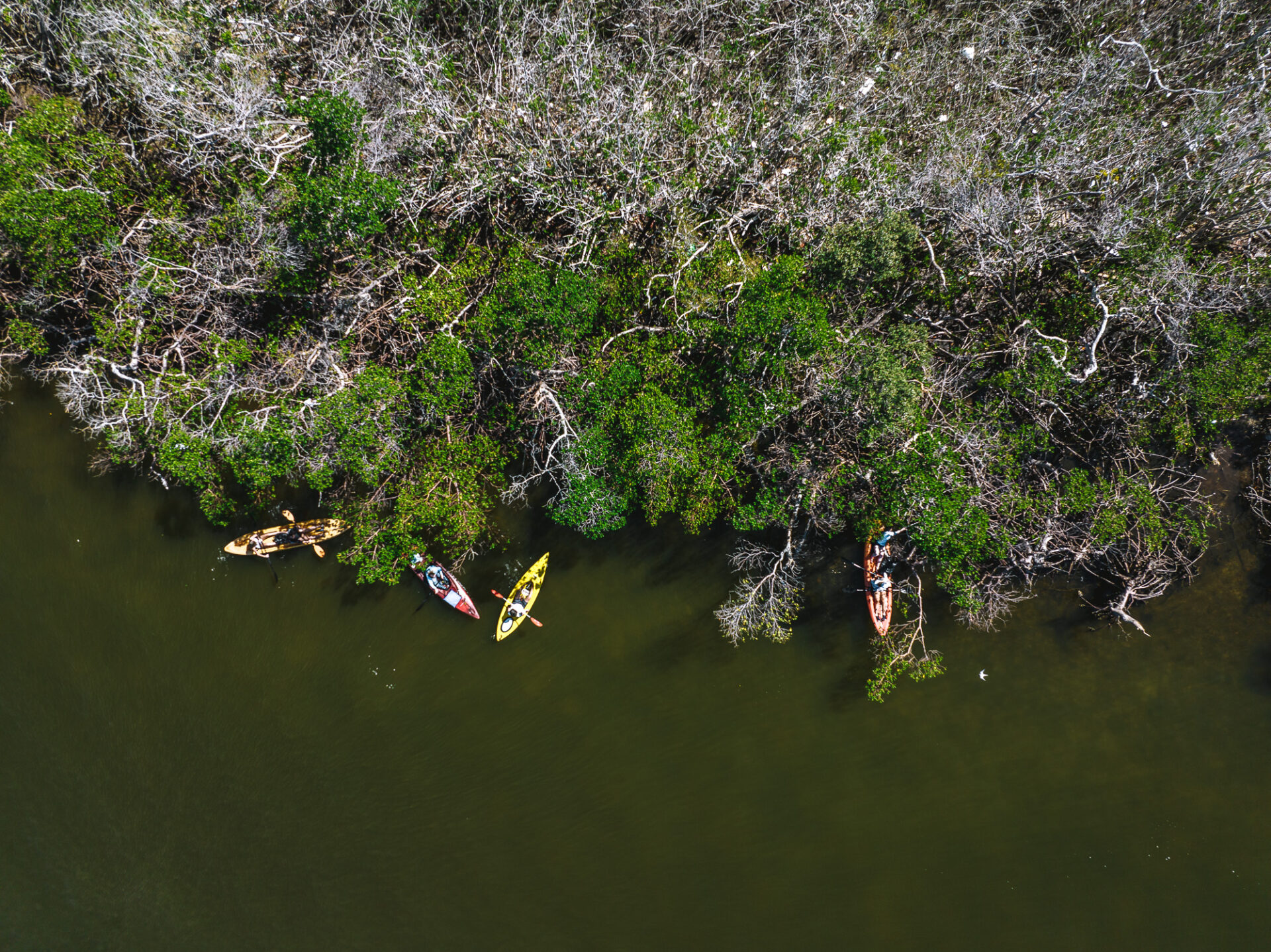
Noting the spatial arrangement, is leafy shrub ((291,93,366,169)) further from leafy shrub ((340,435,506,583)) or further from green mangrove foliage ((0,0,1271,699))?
leafy shrub ((340,435,506,583))

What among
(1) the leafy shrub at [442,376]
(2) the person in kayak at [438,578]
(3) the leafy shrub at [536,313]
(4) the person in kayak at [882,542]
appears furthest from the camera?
(2) the person in kayak at [438,578]

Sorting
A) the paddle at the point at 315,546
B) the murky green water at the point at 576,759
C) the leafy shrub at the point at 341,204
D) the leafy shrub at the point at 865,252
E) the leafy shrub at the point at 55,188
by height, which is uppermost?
the leafy shrub at the point at 55,188

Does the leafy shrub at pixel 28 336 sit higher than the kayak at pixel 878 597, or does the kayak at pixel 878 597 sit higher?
the leafy shrub at pixel 28 336

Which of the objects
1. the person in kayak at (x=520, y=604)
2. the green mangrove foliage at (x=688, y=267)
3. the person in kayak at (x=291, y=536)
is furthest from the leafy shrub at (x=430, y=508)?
the person in kayak at (x=291, y=536)

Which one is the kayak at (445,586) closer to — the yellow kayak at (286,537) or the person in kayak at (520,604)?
the person in kayak at (520,604)

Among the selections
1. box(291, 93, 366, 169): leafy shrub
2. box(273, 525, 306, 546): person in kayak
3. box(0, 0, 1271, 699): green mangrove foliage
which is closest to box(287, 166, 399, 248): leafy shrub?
box(0, 0, 1271, 699): green mangrove foliage

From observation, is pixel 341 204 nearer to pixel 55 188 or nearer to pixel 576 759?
pixel 55 188

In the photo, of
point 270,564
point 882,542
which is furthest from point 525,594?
point 882,542
